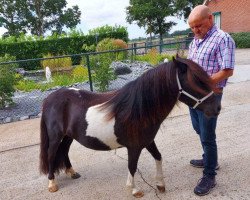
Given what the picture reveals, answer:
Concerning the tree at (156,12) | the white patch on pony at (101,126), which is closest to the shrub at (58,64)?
the white patch on pony at (101,126)

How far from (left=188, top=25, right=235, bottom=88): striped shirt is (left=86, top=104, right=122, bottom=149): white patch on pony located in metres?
1.08

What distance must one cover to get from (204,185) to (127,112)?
46.8 inches

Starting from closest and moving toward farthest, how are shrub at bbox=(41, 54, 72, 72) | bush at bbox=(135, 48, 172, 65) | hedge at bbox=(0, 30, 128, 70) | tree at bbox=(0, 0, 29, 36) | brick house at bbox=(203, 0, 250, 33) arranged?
1. shrub at bbox=(41, 54, 72, 72)
2. bush at bbox=(135, 48, 172, 65)
3. hedge at bbox=(0, 30, 128, 70)
4. brick house at bbox=(203, 0, 250, 33)
5. tree at bbox=(0, 0, 29, 36)

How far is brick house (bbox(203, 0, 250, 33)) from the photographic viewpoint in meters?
24.6

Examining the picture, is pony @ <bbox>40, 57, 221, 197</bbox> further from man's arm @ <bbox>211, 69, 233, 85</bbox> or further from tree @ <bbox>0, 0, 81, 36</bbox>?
tree @ <bbox>0, 0, 81, 36</bbox>

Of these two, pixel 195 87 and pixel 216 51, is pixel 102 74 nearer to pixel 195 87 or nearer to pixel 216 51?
pixel 216 51

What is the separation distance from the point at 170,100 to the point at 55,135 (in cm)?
136

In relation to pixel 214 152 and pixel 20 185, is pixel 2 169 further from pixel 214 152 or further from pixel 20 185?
pixel 214 152

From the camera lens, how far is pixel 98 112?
114 inches

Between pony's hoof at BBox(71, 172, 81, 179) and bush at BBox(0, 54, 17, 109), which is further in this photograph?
bush at BBox(0, 54, 17, 109)

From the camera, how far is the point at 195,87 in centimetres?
247

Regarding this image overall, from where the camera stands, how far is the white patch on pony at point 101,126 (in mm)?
2846

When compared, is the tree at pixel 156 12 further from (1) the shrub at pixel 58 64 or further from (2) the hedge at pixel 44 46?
(1) the shrub at pixel 58 64

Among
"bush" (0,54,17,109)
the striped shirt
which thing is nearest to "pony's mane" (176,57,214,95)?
the striped shirt
